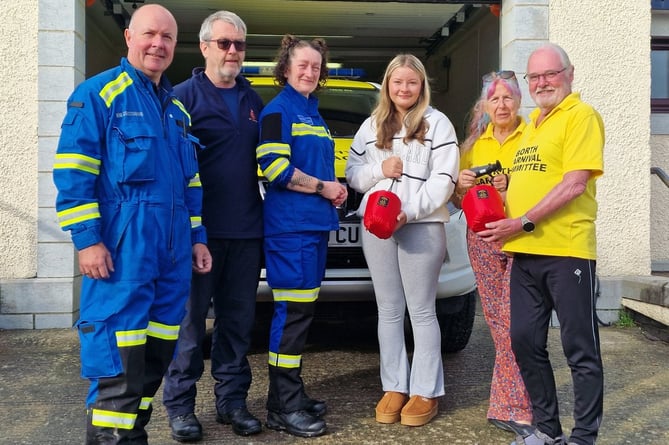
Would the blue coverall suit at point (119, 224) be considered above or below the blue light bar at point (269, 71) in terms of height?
below

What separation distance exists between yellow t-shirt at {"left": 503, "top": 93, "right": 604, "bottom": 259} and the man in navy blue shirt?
1.29 meters

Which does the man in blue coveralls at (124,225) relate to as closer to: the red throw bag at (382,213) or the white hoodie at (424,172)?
the red throw bag at (382,213)

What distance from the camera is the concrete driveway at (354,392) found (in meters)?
3.26

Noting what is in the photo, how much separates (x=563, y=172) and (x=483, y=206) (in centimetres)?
36

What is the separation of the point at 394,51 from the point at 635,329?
6.35 metres

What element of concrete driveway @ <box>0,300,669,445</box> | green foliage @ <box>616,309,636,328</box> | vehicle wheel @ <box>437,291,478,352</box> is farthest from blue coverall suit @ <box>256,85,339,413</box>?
green foliage @ <box>616,309,636,328</box>

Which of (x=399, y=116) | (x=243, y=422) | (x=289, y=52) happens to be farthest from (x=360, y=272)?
(x=289, y=52)

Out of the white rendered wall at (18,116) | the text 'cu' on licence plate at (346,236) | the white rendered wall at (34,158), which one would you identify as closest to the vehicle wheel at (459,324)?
the text 'cu' on licence plate at (346,236)

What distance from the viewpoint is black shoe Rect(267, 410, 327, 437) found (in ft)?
10.6

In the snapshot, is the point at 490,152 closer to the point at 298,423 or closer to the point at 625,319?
the point at 298,423

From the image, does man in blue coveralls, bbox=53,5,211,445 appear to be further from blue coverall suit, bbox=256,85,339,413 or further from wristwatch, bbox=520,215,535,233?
wristwatch, bbox=520,215,535,233

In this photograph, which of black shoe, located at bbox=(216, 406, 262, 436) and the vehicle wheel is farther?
the vehicle wheel

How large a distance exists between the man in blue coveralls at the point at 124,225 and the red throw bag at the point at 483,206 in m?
1.25

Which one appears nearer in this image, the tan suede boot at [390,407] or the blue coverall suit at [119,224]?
the blue coverall suit at [119,224]
